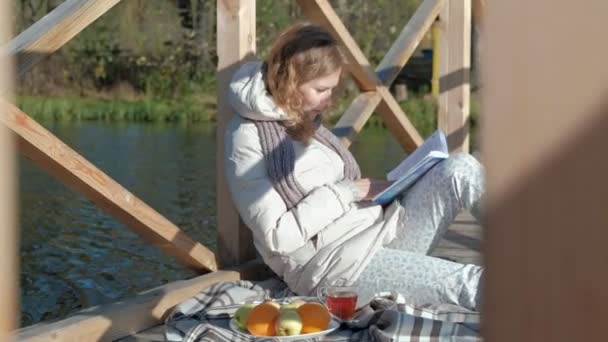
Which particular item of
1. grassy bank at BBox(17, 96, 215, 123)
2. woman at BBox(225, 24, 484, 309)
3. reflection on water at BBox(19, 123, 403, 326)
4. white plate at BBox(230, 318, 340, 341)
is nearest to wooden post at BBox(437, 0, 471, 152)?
reflection on water at BBox(19, 123, 403, 326)

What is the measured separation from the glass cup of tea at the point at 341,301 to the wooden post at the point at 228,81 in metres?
0.63

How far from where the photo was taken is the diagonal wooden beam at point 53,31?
2.76 meters

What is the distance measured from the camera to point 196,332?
2648 millimetres

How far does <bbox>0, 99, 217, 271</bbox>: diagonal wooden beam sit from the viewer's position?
9.03 feet

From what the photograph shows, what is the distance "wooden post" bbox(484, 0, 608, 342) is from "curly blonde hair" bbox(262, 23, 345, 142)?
231 cm

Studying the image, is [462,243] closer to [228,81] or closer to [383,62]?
[383,62]

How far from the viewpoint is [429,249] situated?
3.41m

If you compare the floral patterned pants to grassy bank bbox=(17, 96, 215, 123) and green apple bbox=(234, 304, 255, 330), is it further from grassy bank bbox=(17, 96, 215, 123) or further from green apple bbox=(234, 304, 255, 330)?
grassy bank bbox=(17, 96, 215, 123)

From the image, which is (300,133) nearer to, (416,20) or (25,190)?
(416,20)

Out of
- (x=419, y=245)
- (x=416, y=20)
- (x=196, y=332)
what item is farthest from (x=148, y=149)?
(x=196, y=332)

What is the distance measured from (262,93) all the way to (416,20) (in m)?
2.39

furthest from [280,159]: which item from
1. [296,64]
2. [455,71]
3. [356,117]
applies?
[455,71]

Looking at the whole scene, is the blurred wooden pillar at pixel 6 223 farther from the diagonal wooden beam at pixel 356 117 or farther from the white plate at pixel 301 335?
the diagonal wooden beam at pixel 356 117

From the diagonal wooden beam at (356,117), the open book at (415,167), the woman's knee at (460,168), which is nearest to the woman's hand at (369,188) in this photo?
the open book at (415,167)
